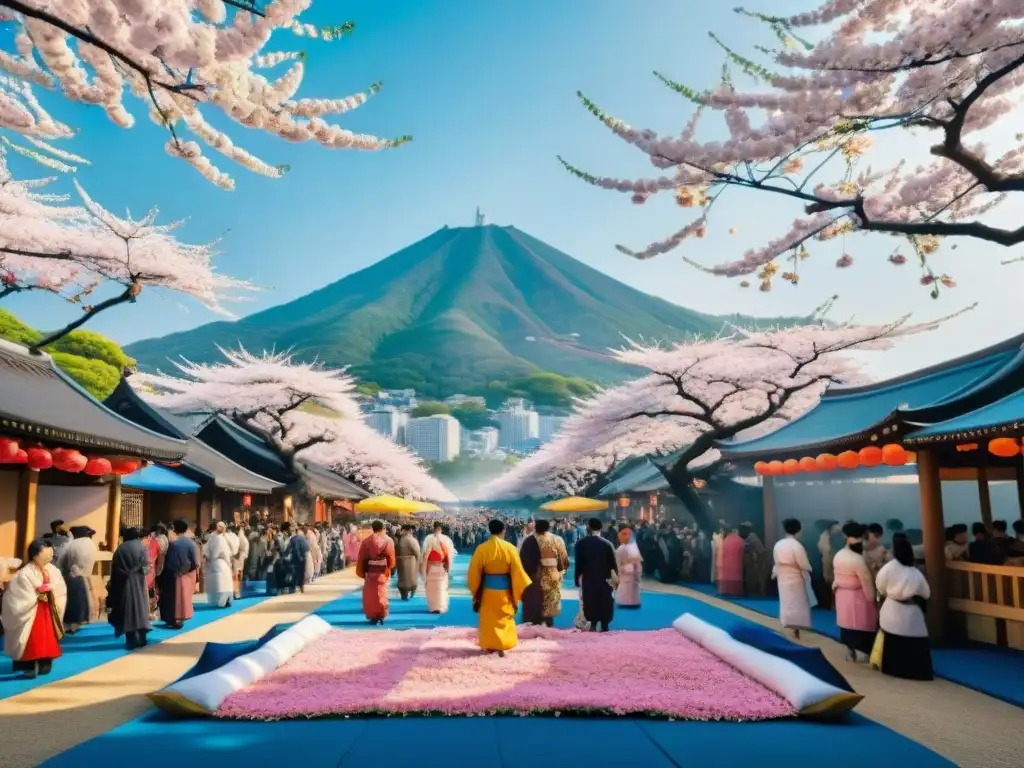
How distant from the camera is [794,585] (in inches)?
376

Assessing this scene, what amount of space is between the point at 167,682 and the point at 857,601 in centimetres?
638

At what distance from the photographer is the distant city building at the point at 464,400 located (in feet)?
465

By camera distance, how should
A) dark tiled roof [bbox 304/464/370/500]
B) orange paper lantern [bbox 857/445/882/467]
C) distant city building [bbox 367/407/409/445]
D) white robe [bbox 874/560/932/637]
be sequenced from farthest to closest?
distant city building [bbox 367/407/409/445] < dark tiled roof [bbox 304/464/370/500] < orange paper lantern [bbox 857/445/882/467] < white robe [bbox 874/560/932/637]

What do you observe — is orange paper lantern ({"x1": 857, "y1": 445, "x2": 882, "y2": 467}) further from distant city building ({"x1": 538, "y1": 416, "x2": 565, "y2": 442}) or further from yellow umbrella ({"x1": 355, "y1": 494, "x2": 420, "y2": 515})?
distant city building ({"x1": 538, "y1": 416, "x2": 565, "y2": 442})

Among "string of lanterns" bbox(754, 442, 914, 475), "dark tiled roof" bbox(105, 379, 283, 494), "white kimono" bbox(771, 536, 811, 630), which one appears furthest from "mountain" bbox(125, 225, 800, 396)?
"white kimono" bbox(771, 536, 811, 630)

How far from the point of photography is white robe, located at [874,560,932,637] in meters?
7.00

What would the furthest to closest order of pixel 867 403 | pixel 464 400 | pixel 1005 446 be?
pixel 464 400 → pixel 867 403 → pixel 1005 446

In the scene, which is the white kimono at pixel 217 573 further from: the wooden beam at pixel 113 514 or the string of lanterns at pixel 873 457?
the string of lanterns at pixel 873 457

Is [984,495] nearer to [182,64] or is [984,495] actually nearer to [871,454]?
[871,454]

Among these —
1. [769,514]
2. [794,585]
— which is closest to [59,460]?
[794,585]

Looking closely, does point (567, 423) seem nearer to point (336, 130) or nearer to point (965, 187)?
point (965, 187)

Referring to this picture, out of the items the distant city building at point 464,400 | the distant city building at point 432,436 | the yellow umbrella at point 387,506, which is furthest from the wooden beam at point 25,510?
the distant city building at point 464,400

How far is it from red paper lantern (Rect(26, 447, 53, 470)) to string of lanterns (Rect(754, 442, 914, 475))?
9974mm

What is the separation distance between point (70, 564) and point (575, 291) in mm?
173046
